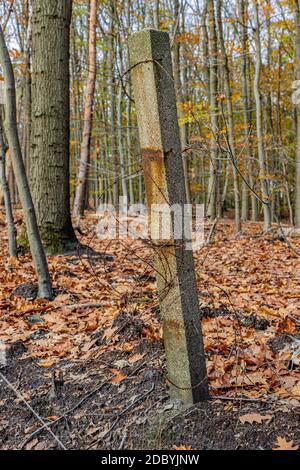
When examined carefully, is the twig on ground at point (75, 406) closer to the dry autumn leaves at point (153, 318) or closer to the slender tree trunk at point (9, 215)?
the dry autumn leaves at point (153, 318)

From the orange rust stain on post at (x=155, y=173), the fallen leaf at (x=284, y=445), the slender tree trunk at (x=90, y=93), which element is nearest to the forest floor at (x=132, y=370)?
the fallen leaf at (x=284, y=445)

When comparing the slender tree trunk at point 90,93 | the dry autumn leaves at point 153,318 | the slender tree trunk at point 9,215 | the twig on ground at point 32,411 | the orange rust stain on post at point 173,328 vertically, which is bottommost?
the twig on ground at point 32,411

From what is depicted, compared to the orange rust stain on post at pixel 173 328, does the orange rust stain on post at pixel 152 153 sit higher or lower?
higher

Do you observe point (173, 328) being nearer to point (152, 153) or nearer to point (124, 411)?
point (124, 411)

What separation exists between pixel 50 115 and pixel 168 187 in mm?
4288

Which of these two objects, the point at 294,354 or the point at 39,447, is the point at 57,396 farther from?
the point at 294,354

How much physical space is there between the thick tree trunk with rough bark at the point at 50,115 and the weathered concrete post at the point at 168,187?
3926 millimetres

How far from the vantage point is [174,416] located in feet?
7.25

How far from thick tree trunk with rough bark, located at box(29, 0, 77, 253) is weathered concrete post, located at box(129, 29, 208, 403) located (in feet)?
12.9

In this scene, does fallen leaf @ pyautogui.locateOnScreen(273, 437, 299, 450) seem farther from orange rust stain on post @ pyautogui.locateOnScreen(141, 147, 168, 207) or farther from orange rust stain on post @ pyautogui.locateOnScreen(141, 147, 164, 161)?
orange rust stain on post @ pyautogui.locateOnScreen(141, 147, 164, 161)

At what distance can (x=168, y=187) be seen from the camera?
2082mm

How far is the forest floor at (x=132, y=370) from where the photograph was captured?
7.05ft

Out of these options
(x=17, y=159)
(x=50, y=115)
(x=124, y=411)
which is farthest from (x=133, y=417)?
(x=50, y=115)
